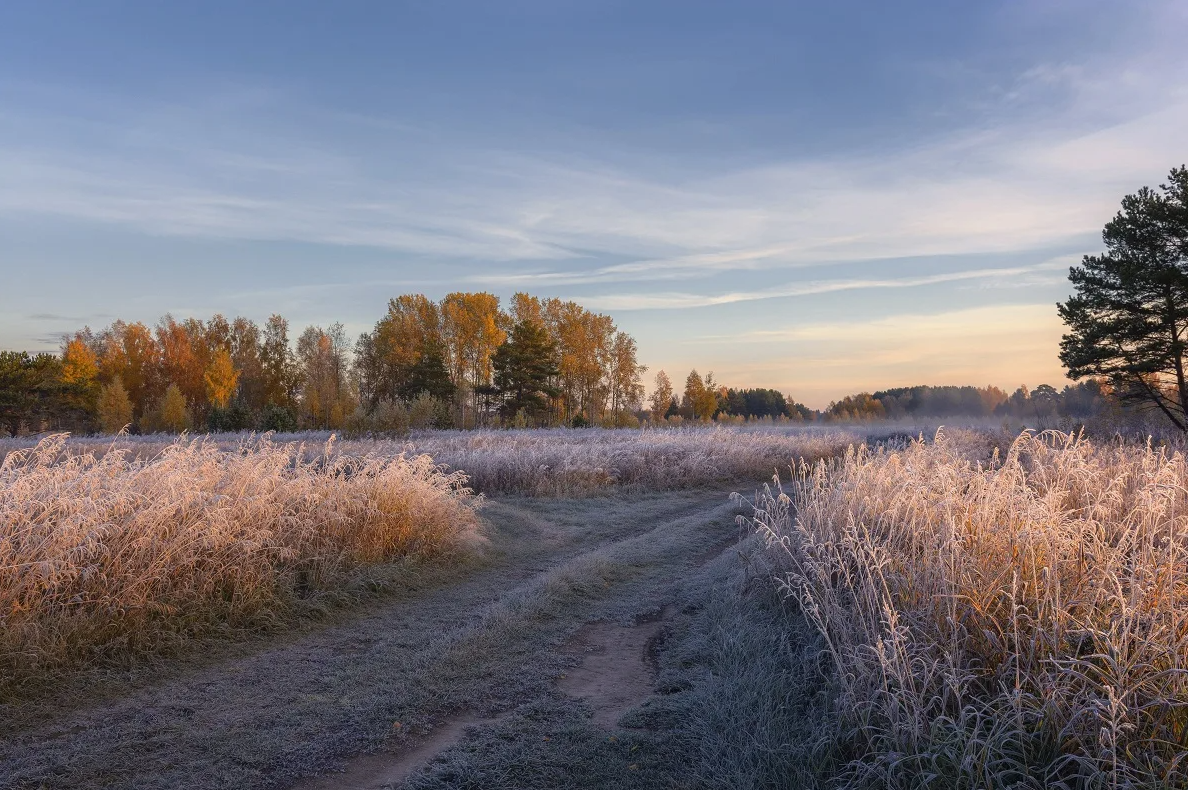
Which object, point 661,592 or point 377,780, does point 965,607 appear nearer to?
point 377,780

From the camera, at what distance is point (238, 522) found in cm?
673

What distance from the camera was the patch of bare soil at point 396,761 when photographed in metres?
3.69

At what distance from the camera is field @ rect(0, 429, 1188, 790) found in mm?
3254

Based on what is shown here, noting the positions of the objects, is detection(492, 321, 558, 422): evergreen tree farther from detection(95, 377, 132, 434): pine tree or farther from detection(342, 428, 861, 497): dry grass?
detection(342, 428, 861, 497): dry grass

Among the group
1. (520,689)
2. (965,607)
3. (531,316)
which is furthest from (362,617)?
(531,316)

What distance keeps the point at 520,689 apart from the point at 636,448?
13.9 meters

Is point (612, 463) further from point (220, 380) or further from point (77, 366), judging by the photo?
point (77, 366)

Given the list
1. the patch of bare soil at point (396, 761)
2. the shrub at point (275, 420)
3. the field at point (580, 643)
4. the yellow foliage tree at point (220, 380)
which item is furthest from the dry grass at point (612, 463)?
the yellow foliage tree at point (220, 380)

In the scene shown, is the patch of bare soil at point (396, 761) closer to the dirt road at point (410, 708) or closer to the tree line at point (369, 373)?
the dirt road at point (410, 708)

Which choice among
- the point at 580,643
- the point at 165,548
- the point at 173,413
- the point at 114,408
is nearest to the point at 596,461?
the point at 580,643

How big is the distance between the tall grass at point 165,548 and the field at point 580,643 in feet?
0.09

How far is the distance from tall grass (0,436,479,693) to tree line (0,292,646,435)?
32.9m

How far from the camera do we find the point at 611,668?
5465 millimetres

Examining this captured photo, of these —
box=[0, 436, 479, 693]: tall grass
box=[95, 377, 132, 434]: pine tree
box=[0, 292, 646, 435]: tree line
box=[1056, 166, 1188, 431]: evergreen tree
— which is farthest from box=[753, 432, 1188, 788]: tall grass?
box=[95, 377, 132, 434]: pine tree
